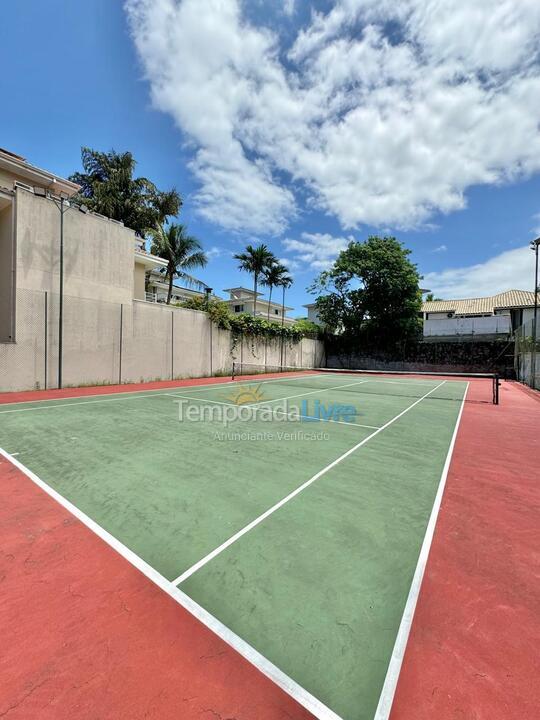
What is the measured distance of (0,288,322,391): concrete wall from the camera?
1275cm

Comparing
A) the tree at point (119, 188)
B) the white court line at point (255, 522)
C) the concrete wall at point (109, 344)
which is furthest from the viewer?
the tree at point (119, 188)

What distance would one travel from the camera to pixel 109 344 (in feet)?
50.7

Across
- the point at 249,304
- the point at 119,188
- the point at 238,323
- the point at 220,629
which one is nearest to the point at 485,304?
the point at 249,304

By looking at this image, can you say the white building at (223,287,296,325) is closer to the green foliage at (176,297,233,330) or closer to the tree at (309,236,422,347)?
the tree at (309,236,422,347)

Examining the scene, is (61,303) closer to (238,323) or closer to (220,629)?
(238,323)

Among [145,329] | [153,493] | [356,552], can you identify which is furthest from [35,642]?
[145,329]

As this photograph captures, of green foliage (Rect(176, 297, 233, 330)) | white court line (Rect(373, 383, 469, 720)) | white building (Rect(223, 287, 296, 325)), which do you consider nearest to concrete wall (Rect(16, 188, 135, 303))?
green foliage (Rect(176, 297, 233, 330))

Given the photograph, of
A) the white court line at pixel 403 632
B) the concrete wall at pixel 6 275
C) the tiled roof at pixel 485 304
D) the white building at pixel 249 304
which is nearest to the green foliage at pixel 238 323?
the concrete wall at pixel 6 275

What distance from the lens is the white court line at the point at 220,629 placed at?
1.65m

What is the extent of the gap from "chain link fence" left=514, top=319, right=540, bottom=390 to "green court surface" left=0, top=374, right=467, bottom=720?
13.0 metres

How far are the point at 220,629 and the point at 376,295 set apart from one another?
32541 millimetres

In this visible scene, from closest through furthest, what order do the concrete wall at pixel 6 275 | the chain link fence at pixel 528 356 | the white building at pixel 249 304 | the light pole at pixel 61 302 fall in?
the concrete wall at pixel 6 275 < the light pole at pixel 61 302 < the chain link fence at pixel 528 356 < the white building at pixel 249 304

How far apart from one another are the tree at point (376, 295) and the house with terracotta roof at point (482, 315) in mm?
3730

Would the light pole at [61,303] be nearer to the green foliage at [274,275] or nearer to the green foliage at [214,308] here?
the green foliage at [214,308]
